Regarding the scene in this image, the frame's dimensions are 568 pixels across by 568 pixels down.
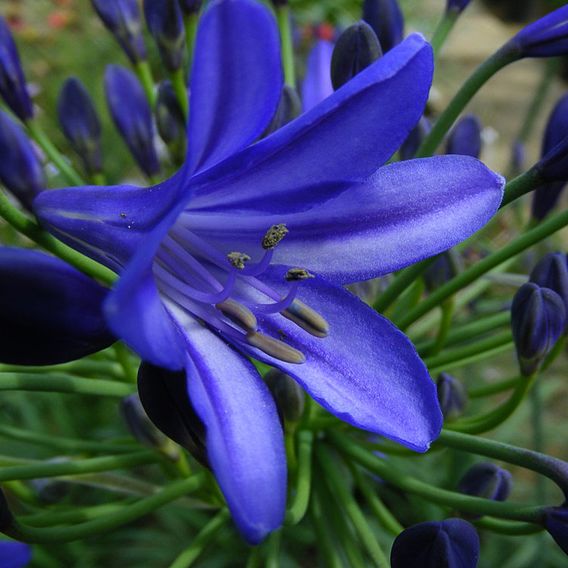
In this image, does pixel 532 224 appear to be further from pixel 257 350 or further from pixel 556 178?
pixel 257 350

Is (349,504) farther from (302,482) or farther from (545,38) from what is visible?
(545,38)

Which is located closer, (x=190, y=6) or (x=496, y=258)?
(x=496, y=258)

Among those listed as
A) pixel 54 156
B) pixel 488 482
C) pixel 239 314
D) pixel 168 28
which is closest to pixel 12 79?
pixel 54 156

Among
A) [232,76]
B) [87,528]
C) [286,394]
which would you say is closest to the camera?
[232,76]

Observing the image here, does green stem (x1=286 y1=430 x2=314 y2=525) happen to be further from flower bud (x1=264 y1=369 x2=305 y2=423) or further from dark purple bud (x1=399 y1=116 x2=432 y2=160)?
dark purple bud (x1=399 y1=116 x2=432 y2=160)

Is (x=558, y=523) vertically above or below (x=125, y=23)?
below

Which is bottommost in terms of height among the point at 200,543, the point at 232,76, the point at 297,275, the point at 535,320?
the point at 200,543

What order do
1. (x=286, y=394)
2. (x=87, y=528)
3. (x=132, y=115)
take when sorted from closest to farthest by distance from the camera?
1. (x=87, y=528)
2. (x=286, y=394)
3. (x=132, y=115)
